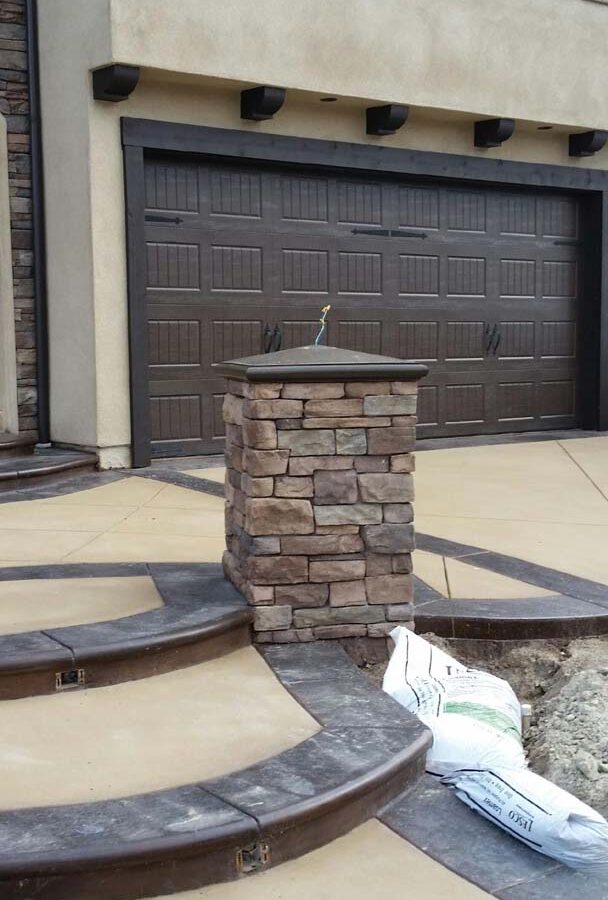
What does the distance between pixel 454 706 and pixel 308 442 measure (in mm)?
1124

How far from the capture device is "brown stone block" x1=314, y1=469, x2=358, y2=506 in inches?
163

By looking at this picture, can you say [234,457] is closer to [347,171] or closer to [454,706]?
[454,706]

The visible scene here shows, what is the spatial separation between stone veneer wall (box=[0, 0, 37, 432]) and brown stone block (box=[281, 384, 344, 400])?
4.92m

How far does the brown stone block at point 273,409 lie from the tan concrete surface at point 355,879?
1659 mm

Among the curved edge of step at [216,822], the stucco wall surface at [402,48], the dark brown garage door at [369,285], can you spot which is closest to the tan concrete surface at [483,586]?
the curved edge of step at [216,822]

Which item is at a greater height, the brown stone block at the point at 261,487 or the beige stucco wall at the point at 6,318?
the beige stucco wall at the point at 6,318

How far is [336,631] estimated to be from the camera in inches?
166

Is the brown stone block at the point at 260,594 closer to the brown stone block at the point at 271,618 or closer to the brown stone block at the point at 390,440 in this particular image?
the brown stone block at the point at 271,618

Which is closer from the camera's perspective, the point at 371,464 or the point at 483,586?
the point at 371,464

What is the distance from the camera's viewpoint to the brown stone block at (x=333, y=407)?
412 cm

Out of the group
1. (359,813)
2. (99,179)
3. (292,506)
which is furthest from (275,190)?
(359,813)

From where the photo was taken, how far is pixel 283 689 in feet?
12.3

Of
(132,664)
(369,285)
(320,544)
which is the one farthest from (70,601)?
(369,285)

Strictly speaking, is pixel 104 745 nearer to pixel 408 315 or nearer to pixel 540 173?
pixel 408 315
